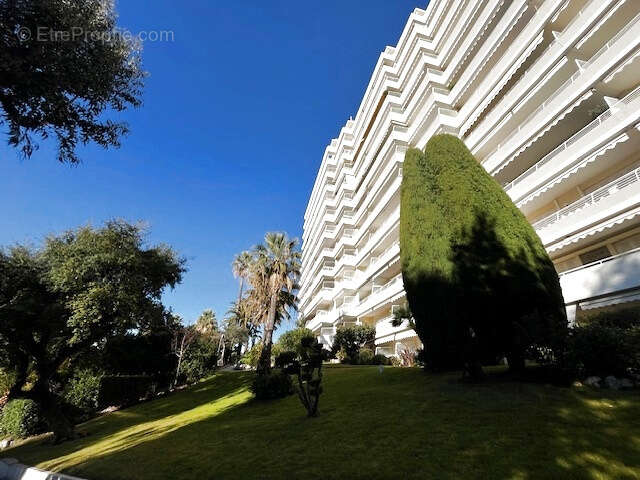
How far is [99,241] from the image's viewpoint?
1633 centimetres

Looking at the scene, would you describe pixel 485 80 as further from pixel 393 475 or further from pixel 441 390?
pixel 393 475

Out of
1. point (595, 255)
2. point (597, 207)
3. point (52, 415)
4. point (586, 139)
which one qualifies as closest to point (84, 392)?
point (52, 415)

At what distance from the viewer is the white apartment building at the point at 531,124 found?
50.4ft

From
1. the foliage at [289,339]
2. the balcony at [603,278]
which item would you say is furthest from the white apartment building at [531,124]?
the foliage at [289,339]

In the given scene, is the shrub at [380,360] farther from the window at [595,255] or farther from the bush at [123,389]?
the bush at [123,389]

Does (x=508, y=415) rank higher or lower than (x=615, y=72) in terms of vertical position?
lower

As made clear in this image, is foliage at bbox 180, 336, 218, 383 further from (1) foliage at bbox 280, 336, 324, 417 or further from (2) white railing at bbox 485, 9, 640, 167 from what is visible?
(2) white railing at bbox 485, 9, 640, 167

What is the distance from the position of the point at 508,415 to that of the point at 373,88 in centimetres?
4290

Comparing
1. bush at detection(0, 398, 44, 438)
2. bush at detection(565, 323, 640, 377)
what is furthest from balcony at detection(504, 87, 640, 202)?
Answer: bush at detection(0, 398, 44, 438)

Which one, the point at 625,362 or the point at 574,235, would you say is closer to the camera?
the point at 625,362

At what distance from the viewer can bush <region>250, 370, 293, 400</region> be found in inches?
580

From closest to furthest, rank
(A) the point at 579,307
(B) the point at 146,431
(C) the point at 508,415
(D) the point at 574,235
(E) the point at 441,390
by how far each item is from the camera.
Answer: (C) the point at 508,415
(E) the point at 441,390
(B) the point at 146,431
(A) the point at 579,307
(D) the point at 574,235

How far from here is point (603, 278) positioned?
1445 centimetres

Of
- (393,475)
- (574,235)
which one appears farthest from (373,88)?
(393,475)
